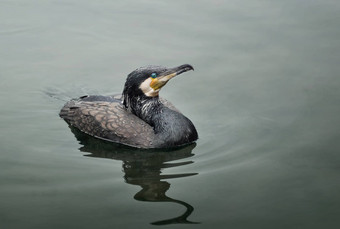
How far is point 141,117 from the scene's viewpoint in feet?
27.2

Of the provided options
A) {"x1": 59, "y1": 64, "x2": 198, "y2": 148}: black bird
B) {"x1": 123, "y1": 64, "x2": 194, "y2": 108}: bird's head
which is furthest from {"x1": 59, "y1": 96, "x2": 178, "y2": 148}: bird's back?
{"x1": 123, "y1": 64, "x2": 194, "y2": 108}: bird's head

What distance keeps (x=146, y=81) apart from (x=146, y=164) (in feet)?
3.61

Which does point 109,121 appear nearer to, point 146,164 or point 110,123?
point 110,123

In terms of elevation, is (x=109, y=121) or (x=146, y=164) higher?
(x=109, y=121)

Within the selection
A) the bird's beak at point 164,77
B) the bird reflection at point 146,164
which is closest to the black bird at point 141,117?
the bird's beak at point 164,77

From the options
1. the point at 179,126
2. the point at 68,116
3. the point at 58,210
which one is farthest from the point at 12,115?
the point at 58,210

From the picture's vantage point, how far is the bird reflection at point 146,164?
6551mm

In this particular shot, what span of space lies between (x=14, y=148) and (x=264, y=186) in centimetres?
286

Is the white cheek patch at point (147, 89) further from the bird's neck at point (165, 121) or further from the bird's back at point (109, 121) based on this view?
the bird's back at point (109, 121)

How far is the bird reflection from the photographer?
6551 millimetres

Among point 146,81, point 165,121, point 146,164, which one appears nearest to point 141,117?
point 165,121

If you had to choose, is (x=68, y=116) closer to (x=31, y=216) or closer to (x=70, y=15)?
(x=31, y=216)

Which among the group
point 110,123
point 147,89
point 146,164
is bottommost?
point 146,164

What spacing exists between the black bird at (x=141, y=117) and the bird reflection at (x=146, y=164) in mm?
102
